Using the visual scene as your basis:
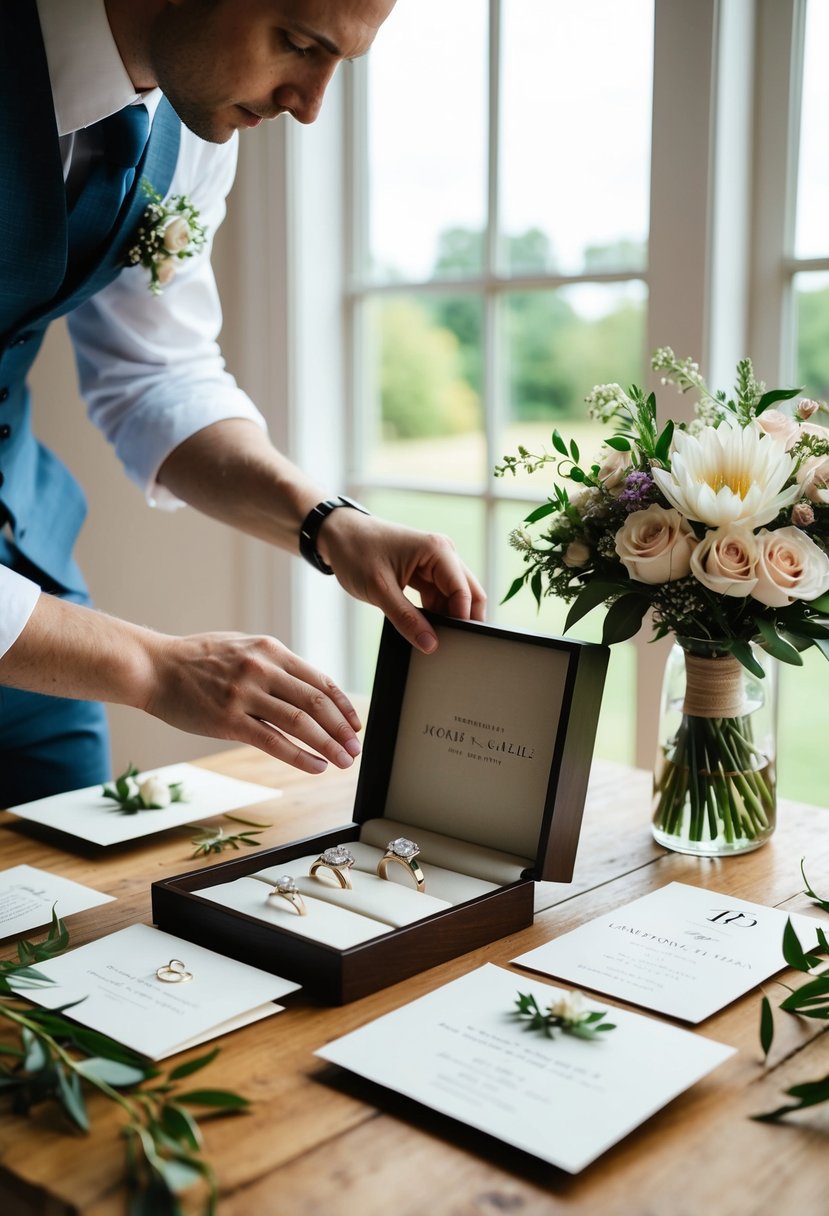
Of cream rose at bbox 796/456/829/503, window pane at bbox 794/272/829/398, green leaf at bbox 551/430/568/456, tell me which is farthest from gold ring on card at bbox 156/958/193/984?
window pane at bbox 794/272/829/398

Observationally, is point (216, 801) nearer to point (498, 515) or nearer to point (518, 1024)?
point (518, 1024)

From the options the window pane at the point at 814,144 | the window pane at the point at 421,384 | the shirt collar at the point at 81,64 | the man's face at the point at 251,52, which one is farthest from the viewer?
the window pane at the point at 421,384

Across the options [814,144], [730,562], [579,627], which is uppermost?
[814,144]

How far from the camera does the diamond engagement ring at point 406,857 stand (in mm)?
1196

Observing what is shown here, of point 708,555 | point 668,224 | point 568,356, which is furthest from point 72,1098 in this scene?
point 568,356

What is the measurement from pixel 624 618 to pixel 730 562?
14cm

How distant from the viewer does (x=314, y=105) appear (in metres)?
1.40

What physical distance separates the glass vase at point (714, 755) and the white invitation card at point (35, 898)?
0.65 meters

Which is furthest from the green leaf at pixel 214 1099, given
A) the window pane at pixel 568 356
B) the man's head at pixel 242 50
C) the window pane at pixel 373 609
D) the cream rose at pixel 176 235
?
the window pane at pixel 568 356

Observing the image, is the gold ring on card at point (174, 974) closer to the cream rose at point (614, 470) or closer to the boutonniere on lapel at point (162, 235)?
the cream rose at point (614, 470)

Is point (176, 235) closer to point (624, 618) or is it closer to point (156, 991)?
point (624, 618)

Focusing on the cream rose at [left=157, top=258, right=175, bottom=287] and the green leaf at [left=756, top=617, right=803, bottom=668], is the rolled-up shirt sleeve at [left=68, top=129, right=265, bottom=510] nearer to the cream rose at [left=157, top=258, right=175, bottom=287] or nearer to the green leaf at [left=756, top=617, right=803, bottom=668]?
the cream rose at [left=157, top=258, right=175, bottom=287]

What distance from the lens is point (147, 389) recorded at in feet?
6.43

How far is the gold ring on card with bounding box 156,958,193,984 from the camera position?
41.1 inches
